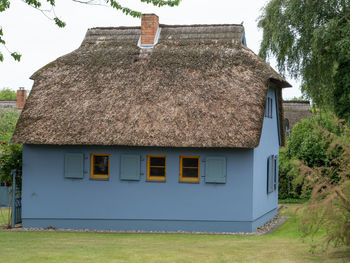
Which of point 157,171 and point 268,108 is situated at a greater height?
point 268,108

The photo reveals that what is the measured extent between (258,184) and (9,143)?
8.37 metres

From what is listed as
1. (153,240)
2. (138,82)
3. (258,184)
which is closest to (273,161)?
(258,184)

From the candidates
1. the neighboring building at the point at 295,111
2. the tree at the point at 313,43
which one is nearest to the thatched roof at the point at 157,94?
the tree at the point at 313,43

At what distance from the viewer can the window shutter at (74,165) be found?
18141mm

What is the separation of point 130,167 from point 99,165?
1148 millimetres

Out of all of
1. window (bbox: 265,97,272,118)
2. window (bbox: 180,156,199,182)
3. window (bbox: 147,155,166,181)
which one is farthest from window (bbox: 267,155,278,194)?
window (bbox: 147,155,166,181)

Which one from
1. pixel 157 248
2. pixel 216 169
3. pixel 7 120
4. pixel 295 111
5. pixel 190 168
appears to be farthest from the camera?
pixel 7 120

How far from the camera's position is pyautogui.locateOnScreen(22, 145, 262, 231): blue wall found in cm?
1741

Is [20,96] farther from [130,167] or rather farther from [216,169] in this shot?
[216,169]

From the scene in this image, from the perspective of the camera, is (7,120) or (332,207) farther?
(7,120)

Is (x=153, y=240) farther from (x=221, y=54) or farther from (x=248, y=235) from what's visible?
(x=221, y=54)

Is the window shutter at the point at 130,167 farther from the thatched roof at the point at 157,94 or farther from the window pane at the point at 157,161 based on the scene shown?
the thatched roof at the point at 157,94

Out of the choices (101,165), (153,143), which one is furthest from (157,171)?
(101,165)

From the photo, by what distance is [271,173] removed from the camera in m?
20.8
